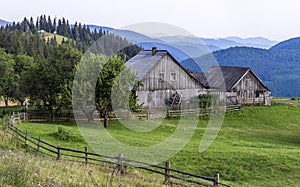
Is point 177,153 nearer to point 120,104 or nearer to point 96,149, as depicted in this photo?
point 96,149

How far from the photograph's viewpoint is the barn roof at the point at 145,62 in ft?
141

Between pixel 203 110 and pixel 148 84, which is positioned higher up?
pixel 148 84

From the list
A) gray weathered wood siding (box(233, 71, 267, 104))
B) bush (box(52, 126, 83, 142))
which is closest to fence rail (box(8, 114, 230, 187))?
bush (box(52, 126, 83, 142))

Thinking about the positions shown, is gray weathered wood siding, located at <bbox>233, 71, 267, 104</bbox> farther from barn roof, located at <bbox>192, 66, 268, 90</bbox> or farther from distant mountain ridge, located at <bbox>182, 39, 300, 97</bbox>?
distant mountain ridge, located at <bbox>182, 39, 300, 97</bbox>

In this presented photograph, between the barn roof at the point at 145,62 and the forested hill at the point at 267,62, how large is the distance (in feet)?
372

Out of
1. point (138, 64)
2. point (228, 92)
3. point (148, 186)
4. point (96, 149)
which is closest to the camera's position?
point (148, 186)

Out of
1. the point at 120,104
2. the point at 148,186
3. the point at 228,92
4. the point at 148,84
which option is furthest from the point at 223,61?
the point at 148,186

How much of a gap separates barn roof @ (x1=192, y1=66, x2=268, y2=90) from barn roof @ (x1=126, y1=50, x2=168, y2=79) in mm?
12297

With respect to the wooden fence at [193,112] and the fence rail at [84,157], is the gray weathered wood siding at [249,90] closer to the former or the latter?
the wooden fence at [193,112]

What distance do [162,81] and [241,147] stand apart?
1866cm

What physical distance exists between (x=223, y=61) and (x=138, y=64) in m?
125

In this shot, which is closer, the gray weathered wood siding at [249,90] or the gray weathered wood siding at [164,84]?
the gray weathered wood siding at [164,84]

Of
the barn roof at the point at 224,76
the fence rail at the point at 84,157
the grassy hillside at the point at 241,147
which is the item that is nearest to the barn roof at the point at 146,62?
the grassy hillside at the point at 241,147

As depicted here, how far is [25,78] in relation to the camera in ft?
125
